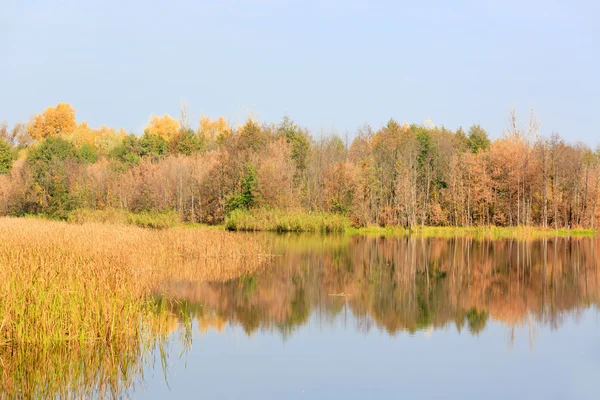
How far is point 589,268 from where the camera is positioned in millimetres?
29688

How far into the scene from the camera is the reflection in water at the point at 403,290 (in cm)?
1828

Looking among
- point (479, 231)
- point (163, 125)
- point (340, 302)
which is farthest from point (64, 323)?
point (163, 125)

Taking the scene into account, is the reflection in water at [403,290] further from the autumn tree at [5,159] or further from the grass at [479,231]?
the autumn tree at [5,159]

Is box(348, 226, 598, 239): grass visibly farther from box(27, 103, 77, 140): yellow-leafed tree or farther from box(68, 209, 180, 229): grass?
box(27, 103, 77, 140): yellow-leafed tree

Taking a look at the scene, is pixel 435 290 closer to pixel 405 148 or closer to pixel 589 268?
pixel 589 268

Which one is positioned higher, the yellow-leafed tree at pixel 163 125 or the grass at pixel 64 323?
the yellow-leafed tree at pixel 163 125

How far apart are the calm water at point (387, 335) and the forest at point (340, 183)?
27681mm

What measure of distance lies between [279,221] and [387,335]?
1407 inches

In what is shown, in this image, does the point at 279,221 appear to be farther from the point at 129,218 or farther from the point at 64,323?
the point at 64,323

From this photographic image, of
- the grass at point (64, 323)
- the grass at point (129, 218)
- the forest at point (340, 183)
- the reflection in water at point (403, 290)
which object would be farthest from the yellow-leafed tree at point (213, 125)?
the grass at point (64, 323)

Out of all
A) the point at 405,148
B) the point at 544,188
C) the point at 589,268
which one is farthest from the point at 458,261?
the point at 405,148

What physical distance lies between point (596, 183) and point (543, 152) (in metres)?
5.11

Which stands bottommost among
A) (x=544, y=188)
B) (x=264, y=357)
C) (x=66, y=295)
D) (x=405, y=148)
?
(x=264, y=357)

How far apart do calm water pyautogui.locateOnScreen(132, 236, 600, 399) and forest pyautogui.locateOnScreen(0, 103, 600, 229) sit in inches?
1090
